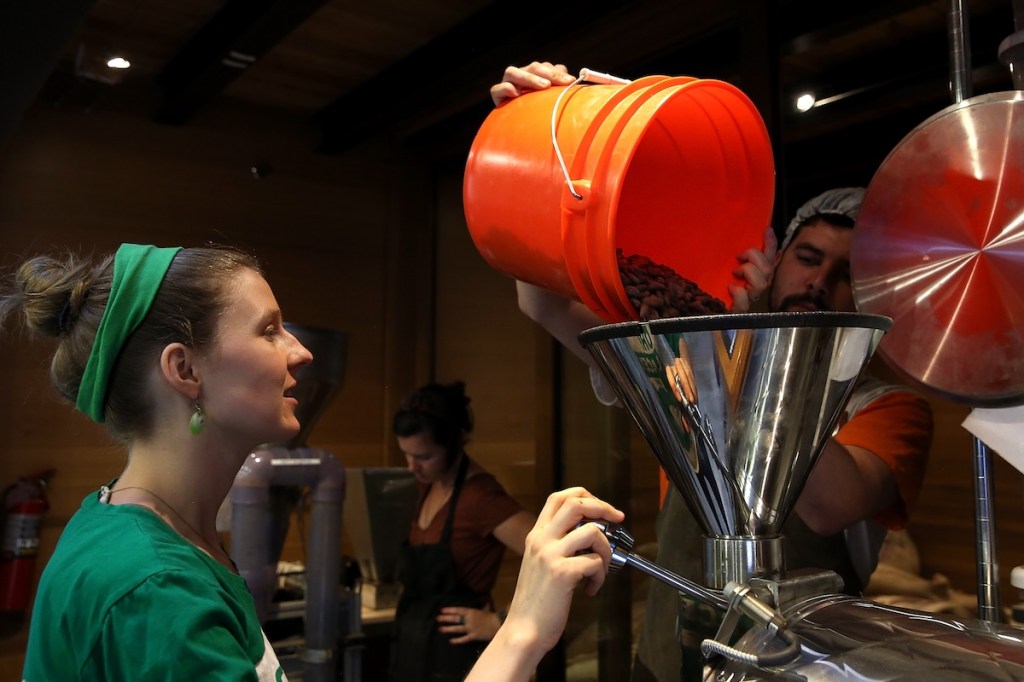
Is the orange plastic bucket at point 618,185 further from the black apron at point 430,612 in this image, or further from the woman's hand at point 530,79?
the black apron at point 430,612

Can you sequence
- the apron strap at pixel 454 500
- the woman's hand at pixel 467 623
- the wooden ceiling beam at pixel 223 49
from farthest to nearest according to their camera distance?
1. the apron strap at pixel 454 500
2. the woman's hand at pixel 467 623
3. the wooden ceiling beam at pixel 223 49

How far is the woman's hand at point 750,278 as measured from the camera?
1035 mm

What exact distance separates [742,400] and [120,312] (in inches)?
26.4

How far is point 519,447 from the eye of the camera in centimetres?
249

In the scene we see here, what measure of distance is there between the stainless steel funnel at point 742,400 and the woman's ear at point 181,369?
0.47 m

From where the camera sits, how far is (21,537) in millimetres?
2184

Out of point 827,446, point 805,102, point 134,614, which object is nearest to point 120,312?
point 134,614

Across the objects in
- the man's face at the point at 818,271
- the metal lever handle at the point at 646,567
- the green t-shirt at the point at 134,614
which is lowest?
the green t-shirt at the point at 134,614

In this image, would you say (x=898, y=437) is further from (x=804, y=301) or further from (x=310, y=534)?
(x=310, y=534)

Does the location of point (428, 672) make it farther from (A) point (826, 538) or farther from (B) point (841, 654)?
(B) point (841, 654)

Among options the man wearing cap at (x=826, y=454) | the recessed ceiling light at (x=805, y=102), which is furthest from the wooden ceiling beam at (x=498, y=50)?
the man wearing cap at (x=826, y=454)

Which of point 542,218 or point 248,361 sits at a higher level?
point 542,218

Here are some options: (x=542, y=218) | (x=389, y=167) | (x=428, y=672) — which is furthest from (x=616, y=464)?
(x=542, y=218)

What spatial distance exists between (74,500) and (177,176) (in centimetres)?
94
